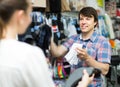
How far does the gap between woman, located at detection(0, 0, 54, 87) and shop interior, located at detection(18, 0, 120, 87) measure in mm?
1508

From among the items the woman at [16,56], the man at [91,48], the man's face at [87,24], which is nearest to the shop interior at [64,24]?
the man at [91,48]

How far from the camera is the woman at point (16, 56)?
109 cm

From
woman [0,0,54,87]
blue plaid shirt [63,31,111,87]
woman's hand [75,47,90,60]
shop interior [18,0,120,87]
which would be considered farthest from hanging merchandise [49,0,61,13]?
woman [0,0,54,87]

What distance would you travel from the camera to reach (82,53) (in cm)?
249

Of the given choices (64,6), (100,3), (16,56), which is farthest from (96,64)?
(100,3)

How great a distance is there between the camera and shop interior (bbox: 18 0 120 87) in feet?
9.45

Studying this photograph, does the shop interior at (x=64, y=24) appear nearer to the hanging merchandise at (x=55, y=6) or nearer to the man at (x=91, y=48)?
the hanging merchandise at (x=55, y=6)

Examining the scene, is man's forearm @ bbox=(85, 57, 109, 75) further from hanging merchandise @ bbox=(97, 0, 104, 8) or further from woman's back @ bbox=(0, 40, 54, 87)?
hanging merchandise @ bbox=(97, 0, 104, 8)

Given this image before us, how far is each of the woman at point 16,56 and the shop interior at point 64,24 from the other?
151 cm

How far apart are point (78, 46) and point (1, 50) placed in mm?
1548

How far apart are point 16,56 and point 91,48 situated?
1564mm

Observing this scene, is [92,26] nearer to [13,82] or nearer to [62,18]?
[62,18]

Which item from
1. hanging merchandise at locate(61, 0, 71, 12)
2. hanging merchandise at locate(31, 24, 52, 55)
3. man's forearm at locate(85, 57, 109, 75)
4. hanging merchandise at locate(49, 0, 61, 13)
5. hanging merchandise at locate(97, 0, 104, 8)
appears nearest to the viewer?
man's forearm at locate(85, 57, 109, 75)

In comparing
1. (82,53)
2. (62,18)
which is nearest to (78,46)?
(82,53)
